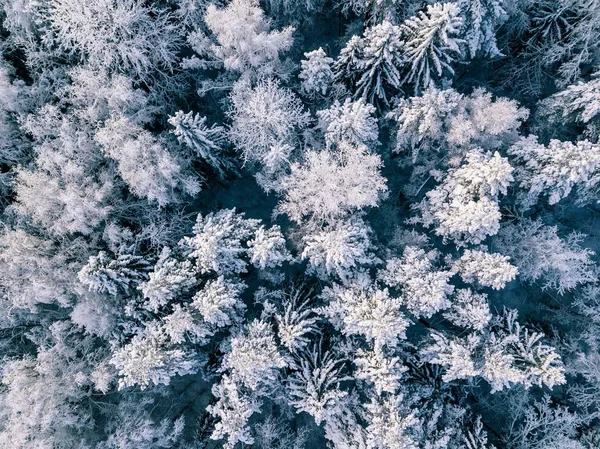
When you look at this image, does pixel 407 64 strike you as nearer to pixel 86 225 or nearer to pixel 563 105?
pixel 563 105

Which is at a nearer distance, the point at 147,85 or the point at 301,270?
the point at 147,85

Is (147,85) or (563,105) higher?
(147,85)

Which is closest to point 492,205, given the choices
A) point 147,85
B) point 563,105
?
point 563,105

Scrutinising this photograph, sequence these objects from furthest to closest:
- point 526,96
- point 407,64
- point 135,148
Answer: point 526,96 < point 407,64 < point 135,148

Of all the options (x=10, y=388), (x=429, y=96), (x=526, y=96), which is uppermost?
(x=429, y=96)

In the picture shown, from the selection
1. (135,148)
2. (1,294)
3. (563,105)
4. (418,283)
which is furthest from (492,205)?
(1,294)

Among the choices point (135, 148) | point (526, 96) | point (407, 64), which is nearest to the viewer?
point (135, 148)
